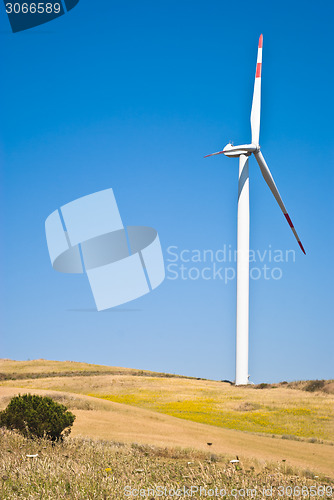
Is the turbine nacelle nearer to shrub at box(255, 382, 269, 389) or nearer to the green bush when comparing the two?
shrub at box(255, 382, 269, 389)

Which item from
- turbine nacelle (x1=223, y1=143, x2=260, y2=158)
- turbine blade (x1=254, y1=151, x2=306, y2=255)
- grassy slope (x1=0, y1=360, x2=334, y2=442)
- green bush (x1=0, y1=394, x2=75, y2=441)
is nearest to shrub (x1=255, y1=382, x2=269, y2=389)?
grassy slope (x1=0, y1=360, x2=334, y2=442)

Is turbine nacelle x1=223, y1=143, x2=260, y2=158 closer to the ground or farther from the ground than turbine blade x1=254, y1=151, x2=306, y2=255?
farther from the ground

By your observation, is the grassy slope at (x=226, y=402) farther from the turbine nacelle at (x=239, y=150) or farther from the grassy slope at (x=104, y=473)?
the turbine nacelle at (x=239, y=150)

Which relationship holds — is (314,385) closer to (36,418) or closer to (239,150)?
(239,150)

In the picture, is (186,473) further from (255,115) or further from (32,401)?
(255,115)

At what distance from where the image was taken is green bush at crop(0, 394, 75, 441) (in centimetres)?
2288

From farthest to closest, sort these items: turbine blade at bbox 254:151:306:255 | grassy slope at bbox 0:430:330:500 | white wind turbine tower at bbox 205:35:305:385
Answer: white wind turbine tower at bbox 205:35:305:385, turbine blade at bbox 254:151:306:255, grassy slope at bbox 0:430:330:500

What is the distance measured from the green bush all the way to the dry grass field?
170 cm

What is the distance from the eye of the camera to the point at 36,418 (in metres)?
23.0

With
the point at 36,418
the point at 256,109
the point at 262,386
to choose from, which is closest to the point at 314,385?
the point at 262,386

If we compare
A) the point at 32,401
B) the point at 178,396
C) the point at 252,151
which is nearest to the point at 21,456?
the point at 32,401

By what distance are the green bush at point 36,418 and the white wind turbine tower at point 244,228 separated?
41626 mm

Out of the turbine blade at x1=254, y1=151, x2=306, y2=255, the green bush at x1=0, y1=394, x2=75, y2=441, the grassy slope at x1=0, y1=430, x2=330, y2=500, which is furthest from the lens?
the turbine blade at x1=254, y1=151, x2=306, y2=255

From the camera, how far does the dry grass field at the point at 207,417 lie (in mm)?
25516
